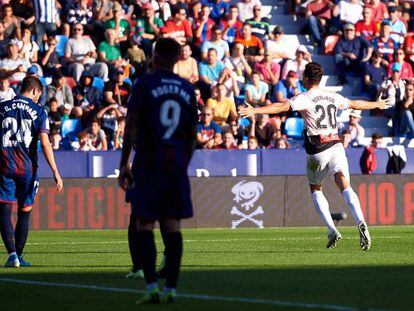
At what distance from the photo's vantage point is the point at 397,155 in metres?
27.2

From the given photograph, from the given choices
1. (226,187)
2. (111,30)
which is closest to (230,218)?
(226,187)

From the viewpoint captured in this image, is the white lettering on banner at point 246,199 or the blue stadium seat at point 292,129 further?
the blue stadium seat at point 292,129

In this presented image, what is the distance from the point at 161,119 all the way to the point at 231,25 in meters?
20.5

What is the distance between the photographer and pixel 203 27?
1169 inches

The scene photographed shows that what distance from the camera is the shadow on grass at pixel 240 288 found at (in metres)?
9.59

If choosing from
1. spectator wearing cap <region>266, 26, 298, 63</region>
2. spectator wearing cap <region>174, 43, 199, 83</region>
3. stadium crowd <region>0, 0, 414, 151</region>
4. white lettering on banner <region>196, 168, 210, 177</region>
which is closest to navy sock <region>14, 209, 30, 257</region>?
stadium crowd <region>0, 0, 414, 151</region>

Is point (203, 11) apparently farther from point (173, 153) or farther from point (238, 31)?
point (173, 153)

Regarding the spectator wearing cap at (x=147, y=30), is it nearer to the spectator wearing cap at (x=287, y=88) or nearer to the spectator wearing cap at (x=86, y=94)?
the spectator wearing cap at (x=86, y=94)

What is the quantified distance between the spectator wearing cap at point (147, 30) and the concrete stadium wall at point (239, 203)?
5219mm

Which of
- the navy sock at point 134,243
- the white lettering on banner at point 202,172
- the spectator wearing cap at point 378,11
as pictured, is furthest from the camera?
the spectator wearing cap at point 378,11

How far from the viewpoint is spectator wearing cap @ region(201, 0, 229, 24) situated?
3048cm

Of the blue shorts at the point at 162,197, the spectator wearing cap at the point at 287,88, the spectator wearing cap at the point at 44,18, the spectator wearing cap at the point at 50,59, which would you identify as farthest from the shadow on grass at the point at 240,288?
the spectator wearing cap at the point at 287,88

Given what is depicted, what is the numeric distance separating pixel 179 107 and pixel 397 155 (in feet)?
58.9

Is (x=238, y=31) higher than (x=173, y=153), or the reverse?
(x=238, y=31)
